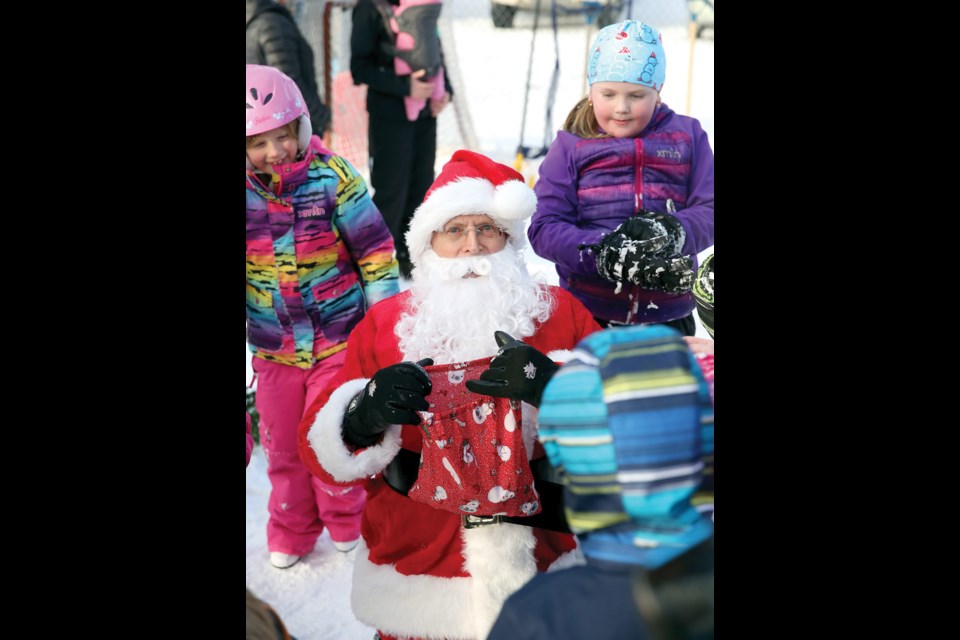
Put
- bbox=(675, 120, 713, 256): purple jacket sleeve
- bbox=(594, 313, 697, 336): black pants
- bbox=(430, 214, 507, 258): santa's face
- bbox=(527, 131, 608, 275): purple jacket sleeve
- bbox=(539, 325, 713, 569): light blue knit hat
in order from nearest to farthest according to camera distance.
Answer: bbox=(539, 325, 713, 569): light blue knit hat
bbox=(430, 214, 507, 258): santa's face
bbox=(675, 120, 713, 256): purple jacket sleeve
bbox=(527, 131, 608, 275): purple jacket sleeve
bbox=(594, 313, 697, 336): black pants

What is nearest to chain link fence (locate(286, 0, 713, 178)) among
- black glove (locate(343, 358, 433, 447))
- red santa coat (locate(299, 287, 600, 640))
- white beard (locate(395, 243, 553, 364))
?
white beard (locate(395, 243, 553, 364))

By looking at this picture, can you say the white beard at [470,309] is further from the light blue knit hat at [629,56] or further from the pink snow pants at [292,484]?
the pink snow pants at [292,484]

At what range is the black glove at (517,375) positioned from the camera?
1.78 m

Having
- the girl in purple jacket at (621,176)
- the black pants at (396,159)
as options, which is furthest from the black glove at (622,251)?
the black pants at (396,159)

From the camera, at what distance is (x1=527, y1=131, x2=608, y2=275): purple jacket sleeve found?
2.98 m

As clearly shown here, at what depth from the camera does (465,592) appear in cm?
214

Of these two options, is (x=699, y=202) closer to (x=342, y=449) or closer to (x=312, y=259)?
(x=312, y=259)

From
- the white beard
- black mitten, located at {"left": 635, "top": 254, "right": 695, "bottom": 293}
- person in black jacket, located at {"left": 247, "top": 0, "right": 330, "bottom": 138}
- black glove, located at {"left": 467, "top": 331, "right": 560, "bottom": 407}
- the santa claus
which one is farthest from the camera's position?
person in black jacket, located at {"left": 247, "top": 0, "right": 330, "bottom": 138}

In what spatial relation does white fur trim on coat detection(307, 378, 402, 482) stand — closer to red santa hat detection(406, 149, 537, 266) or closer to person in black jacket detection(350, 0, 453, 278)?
red santa hat detection(406, 149, 537, 266)

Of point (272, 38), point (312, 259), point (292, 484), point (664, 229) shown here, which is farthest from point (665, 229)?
point (272, 38)

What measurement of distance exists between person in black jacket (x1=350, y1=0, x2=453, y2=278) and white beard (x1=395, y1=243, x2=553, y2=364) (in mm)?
3471

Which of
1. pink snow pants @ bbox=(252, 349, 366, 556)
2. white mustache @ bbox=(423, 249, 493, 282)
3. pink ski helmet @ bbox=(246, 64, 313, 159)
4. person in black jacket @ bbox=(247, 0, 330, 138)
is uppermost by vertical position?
person in black jacket @ bbox=(247, 0, 330, 138)
